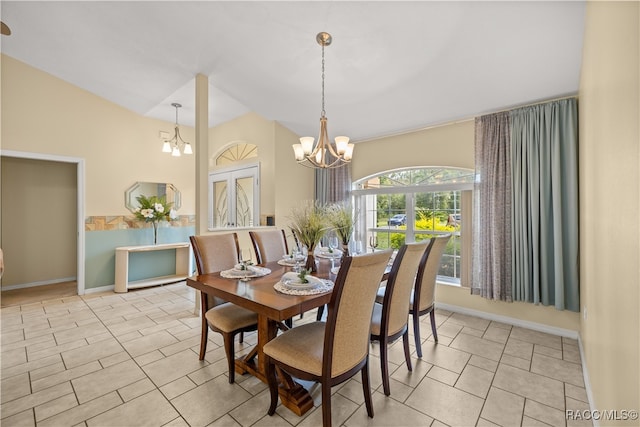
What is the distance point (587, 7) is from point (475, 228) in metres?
2.18

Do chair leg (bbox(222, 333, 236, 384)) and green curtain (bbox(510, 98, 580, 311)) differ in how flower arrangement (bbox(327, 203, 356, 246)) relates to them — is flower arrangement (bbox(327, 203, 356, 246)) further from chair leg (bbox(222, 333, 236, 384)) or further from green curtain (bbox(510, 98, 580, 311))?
green curtain (bbox(510, 98, 580, 311))

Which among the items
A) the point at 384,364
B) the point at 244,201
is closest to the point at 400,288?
the point at 384,364

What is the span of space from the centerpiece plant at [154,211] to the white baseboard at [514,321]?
15.2 feet

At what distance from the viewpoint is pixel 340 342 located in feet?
5.25

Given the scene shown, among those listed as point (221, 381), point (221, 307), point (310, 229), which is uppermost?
point (310, 229)

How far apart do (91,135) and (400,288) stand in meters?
5.07

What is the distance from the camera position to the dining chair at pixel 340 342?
154 cm

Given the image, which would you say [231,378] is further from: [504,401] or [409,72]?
[409,72]

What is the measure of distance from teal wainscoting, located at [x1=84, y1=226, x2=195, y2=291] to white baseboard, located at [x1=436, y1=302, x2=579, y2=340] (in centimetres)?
462

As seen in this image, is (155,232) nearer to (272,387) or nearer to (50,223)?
(50,223)

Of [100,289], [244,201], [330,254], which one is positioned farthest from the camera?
[244,201]

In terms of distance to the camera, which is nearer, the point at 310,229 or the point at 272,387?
the point at 272,387

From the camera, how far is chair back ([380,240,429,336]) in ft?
6.47

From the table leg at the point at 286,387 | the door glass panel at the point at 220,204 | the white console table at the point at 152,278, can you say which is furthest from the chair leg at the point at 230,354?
the door glass panel at the point at 220,204
